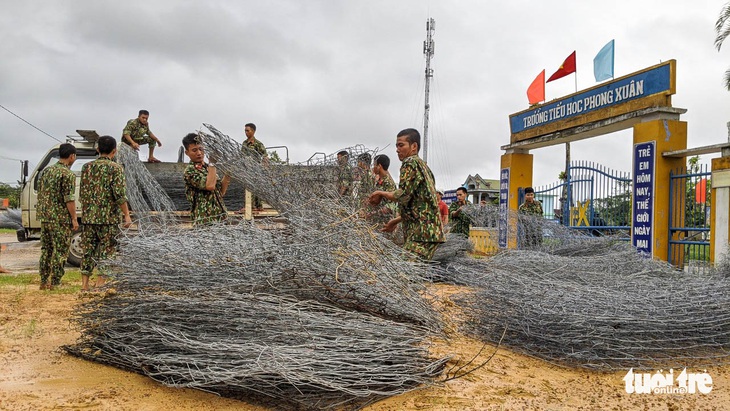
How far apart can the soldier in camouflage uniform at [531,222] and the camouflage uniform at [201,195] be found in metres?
6.33

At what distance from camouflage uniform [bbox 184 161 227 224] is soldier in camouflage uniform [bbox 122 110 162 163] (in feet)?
14.1

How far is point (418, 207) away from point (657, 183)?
5191mm

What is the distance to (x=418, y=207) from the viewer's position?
4871 millimetres

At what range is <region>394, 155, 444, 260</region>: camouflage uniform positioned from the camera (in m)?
4.70

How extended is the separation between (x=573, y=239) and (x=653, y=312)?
5.36m

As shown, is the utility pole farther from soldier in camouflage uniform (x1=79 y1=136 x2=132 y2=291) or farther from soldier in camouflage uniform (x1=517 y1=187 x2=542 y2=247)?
soldier in camouflage uniform (x1=79 y1=136 x2=132 y2=291)

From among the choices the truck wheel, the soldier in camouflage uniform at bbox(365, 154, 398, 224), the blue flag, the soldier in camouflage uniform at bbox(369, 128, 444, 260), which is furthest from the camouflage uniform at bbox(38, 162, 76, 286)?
the blue flag

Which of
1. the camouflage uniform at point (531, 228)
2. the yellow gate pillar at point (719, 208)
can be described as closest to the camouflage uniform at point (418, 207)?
the yellow gate pillar at point (719, 208)

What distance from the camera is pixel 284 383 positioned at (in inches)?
101

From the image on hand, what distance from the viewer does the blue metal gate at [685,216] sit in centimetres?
789

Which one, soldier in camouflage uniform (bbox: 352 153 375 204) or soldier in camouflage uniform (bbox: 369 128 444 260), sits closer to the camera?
soldier in camouflage uniform (bbox: 369 128 444 260)

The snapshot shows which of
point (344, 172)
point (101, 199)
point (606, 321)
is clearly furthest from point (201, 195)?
point (606, 321)

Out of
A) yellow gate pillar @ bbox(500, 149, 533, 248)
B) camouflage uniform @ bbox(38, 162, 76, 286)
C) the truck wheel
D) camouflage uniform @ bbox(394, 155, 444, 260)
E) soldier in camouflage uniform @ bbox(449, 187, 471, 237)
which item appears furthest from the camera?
yellow gate pillar @ bbox(500, 149, 533, 248)

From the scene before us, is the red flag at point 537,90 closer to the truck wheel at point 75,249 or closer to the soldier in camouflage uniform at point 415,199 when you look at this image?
the soldier in camouflage uniform at point 415,199
